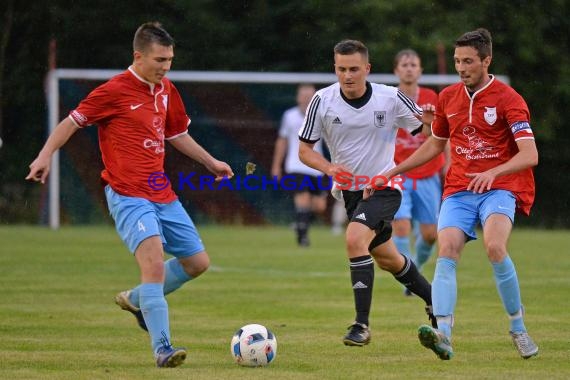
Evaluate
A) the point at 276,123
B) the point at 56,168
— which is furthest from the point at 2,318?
the point at 276,123

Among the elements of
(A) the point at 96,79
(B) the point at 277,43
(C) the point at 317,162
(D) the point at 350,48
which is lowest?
(C) the point at 317,162

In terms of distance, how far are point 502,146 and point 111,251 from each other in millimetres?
9233

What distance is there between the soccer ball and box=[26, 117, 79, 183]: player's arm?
4.75 feet

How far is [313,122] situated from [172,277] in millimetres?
1415

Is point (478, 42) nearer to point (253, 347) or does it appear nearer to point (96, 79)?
point (253, 347)

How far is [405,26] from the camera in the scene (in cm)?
2598

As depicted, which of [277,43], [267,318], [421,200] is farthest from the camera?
[277,43]

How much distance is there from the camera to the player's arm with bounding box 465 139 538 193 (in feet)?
22.9

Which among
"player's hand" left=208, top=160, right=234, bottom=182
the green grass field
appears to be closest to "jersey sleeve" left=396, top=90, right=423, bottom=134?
"player's hand" left=208, top=160, right=234, bottom=182

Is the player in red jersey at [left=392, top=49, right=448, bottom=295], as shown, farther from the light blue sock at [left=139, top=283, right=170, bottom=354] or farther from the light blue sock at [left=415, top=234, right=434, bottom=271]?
the light blue sock at [left=139, top=283, right=170, bottom=354]

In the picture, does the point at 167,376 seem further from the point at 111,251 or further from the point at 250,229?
the point at 250,229

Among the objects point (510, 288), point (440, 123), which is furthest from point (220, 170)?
point (510, 288)

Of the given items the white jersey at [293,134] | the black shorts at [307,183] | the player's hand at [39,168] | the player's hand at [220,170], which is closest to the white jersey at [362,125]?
the player's hand at [220,170]

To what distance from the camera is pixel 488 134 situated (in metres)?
7.36
